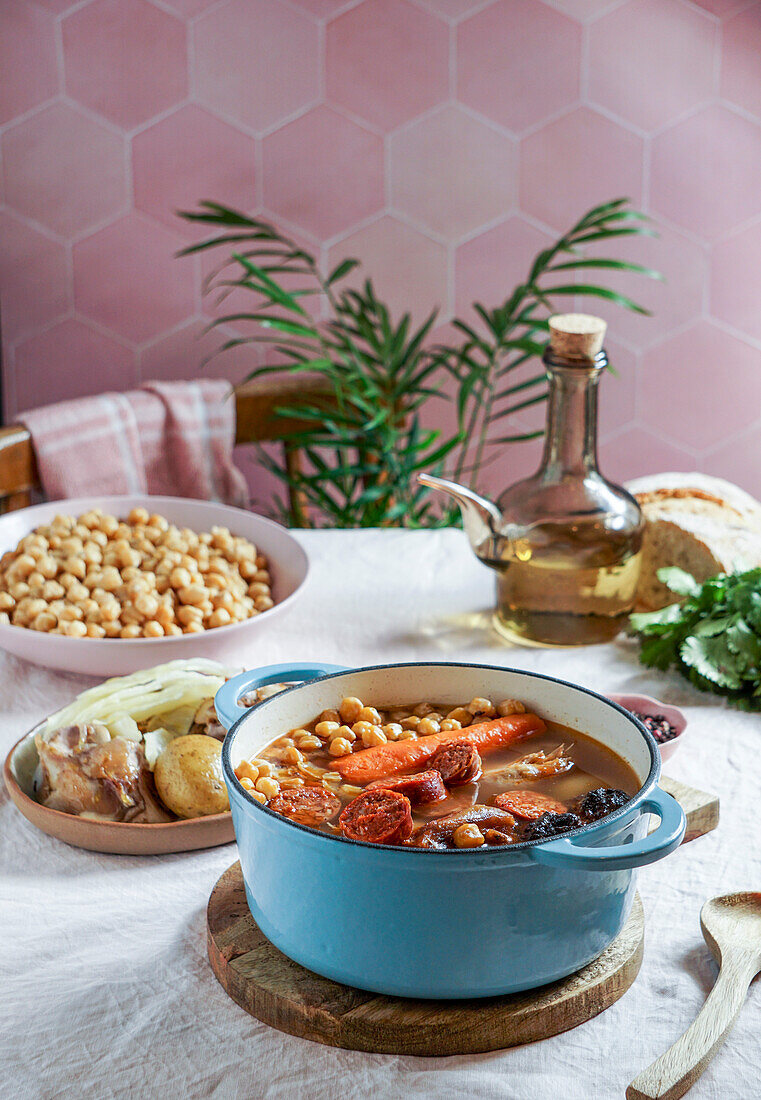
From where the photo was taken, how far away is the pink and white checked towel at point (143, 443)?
1.82 metres

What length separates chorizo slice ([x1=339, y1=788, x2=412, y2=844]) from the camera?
2.18ft

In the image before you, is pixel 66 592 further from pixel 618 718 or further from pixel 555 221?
pixel 555 221

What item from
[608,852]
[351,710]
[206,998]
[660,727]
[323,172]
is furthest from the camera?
[323,172]

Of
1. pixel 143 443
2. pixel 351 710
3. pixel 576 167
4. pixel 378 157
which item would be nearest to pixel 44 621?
pixel 351 710

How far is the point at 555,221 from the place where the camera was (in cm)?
247

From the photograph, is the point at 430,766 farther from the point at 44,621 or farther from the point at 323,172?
the point at 323,172

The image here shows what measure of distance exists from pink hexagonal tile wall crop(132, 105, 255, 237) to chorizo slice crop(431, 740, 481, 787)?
6.36 ft

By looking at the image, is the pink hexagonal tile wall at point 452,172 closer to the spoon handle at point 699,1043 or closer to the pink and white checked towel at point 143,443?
the pink and white checked towel at point 143,443

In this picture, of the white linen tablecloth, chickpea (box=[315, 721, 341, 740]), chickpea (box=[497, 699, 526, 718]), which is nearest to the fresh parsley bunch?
the white linen tablecloth

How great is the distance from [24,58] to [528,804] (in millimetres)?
2184

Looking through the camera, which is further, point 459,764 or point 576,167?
point 576,167

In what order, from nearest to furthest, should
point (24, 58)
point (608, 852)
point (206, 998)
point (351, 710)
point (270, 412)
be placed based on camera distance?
1. point (608, 852)
2. point (206, 998)
3. point (351, 710)
4. point (270, 412)
5. point (24, 58)

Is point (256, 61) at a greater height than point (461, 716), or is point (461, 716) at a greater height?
point (256, 61)

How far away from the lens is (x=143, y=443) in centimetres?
201
